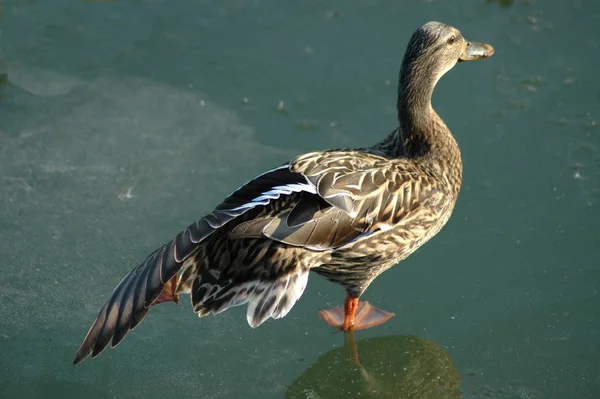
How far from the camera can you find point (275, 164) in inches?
198

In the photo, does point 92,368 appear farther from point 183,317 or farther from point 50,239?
point 50,239

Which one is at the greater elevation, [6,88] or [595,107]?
[595,107]

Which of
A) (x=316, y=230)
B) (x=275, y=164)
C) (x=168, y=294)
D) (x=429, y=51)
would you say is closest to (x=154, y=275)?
(x=168, y=294)

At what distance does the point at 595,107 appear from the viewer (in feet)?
17.1

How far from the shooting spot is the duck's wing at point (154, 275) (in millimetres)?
3562

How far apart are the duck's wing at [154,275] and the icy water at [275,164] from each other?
0.56 meters

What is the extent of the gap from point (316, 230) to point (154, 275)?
2.44 feet

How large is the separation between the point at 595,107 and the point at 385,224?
2.03m

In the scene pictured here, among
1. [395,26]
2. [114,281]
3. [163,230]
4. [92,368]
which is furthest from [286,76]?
[92,368]

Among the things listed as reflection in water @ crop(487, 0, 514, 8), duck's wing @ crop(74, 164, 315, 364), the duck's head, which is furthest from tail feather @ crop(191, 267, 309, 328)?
reflection in water @ crop(487, 0, 514, 8)

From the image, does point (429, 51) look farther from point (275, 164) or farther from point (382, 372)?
point (382, 372)

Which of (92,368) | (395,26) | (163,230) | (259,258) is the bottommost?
(92,368)

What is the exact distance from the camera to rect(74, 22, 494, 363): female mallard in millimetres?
3637

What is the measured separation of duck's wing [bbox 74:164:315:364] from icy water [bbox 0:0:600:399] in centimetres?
56
